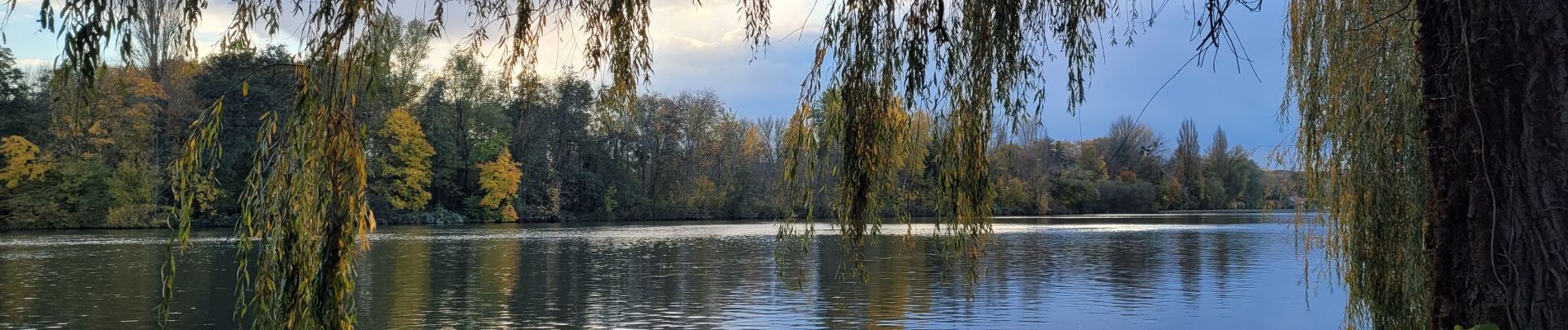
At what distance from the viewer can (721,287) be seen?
629 inches

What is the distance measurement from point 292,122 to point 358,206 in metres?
0.37

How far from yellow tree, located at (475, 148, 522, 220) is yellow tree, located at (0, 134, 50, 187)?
15.0m

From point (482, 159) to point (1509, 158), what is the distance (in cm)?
4448

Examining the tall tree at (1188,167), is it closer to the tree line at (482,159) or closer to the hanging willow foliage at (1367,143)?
the tree line at (482,159)

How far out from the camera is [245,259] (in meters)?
3.61

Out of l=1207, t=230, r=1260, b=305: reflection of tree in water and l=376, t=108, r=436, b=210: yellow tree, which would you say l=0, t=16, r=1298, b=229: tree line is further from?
l=1207, t=230, r=1260, b=305: reflection of tree in water

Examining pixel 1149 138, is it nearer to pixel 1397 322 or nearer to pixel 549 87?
pixel 549 87

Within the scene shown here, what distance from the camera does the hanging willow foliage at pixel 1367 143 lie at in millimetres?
5430

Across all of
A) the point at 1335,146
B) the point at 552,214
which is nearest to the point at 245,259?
the point at 1335,146

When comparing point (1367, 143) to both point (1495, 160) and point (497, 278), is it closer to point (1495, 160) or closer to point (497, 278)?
point (1495, 160)

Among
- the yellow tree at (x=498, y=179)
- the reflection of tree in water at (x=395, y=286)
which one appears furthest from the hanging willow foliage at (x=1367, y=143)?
the yellow tree at (x=498, y=179)

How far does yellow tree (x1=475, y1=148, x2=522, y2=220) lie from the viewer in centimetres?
4456

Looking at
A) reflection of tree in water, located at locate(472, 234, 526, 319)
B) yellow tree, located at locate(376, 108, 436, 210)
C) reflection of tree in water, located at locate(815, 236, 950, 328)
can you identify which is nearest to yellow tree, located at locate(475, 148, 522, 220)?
yellow tree, located at locate(376, 108, 436, 210)

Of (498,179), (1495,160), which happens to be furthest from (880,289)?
(498,179)
